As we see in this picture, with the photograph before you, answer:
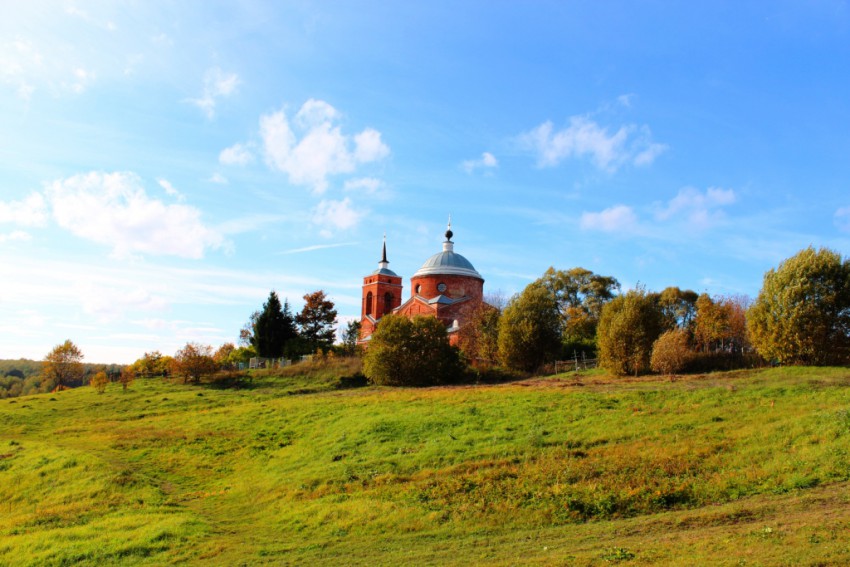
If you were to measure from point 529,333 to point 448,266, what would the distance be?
20.3 m

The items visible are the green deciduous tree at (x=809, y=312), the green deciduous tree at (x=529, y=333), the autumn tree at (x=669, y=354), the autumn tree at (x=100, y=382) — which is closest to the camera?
the green deciduous tree at (x=809, y=312)

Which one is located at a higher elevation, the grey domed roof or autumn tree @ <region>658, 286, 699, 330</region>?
the grey domed roof

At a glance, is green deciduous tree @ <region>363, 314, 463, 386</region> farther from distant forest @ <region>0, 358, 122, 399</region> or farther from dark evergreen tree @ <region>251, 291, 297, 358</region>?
distant forest @ <region>0, 358, 122, 399</region>

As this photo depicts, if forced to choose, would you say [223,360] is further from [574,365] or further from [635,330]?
[635,330]

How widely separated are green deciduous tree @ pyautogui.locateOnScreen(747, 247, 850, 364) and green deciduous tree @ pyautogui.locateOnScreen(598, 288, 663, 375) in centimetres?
548

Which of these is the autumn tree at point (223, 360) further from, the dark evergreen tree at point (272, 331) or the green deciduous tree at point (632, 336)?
the green deciduous tree at point (632, 336)

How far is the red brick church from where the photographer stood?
5734cm

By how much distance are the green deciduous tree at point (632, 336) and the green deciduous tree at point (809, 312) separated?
5484 mm

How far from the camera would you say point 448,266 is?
61.1 meters

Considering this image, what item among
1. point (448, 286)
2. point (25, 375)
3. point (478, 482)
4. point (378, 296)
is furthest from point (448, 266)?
point (25, 375)

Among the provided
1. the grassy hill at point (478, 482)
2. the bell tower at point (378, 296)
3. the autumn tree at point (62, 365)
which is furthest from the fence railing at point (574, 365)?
the autumn tree at point (62, 365)

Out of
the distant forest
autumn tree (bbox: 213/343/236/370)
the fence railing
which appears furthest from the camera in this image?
the distant forest

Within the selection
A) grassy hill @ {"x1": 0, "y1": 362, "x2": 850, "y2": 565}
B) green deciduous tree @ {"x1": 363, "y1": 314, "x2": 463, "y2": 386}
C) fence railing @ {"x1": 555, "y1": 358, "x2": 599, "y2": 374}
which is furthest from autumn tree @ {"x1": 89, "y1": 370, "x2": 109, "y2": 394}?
fence railing @ {"x1": 555, "y1": 358, "x2": 599, "y2": 374}

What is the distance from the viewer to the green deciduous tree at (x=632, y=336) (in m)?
33.1
